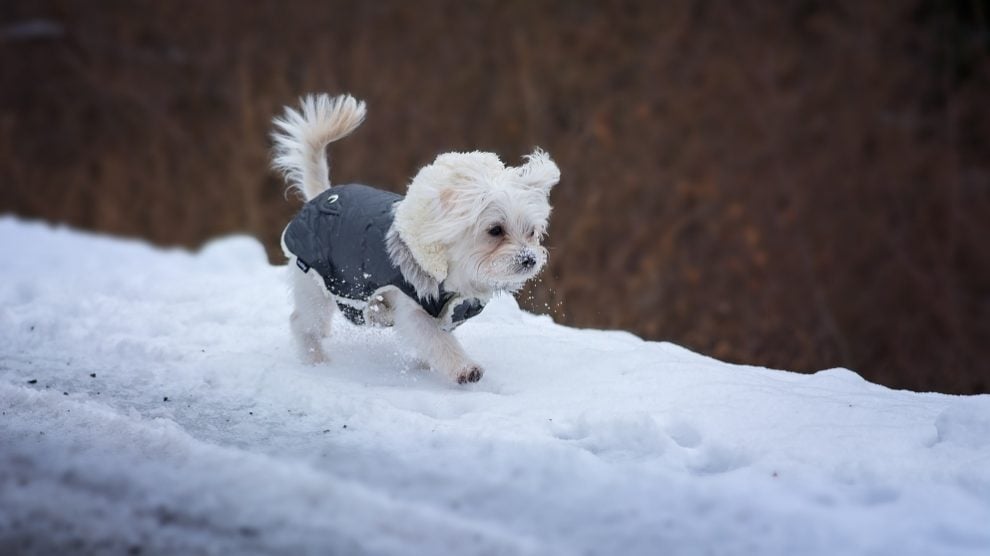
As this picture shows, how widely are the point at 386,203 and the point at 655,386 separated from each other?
57.3 inches

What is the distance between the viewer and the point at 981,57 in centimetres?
1104

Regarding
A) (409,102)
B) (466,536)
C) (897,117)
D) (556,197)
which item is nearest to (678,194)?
(556,197)

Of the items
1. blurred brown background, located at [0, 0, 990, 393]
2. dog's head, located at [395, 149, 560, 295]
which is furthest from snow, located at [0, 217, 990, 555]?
blurred brown background, located at [0, 0, 990, 393]

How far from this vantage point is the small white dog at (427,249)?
13.3 feet

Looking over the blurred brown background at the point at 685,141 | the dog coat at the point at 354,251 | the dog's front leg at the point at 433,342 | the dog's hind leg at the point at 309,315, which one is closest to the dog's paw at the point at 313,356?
the dog's hind leg at the point at 309,315

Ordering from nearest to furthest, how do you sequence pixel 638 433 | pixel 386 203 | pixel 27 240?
pixel 638 433 < pixel 386 203 < pixel 27 240

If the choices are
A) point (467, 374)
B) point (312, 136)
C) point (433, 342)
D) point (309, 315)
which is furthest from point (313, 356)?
point (312, 136)

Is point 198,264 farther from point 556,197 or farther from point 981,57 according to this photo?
point 981,57

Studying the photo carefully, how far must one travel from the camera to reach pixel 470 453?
10.5ft

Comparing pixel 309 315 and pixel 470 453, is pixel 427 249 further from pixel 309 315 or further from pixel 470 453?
pixel 470 453

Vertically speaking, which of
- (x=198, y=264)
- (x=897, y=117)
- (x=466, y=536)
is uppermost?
(x=897, y=117)

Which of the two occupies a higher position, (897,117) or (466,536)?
(897,117)

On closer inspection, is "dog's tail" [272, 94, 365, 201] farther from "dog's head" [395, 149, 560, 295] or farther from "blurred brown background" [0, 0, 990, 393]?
"blurred brown background" [0, 0, 990, 393]

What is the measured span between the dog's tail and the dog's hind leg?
0.51 metres
